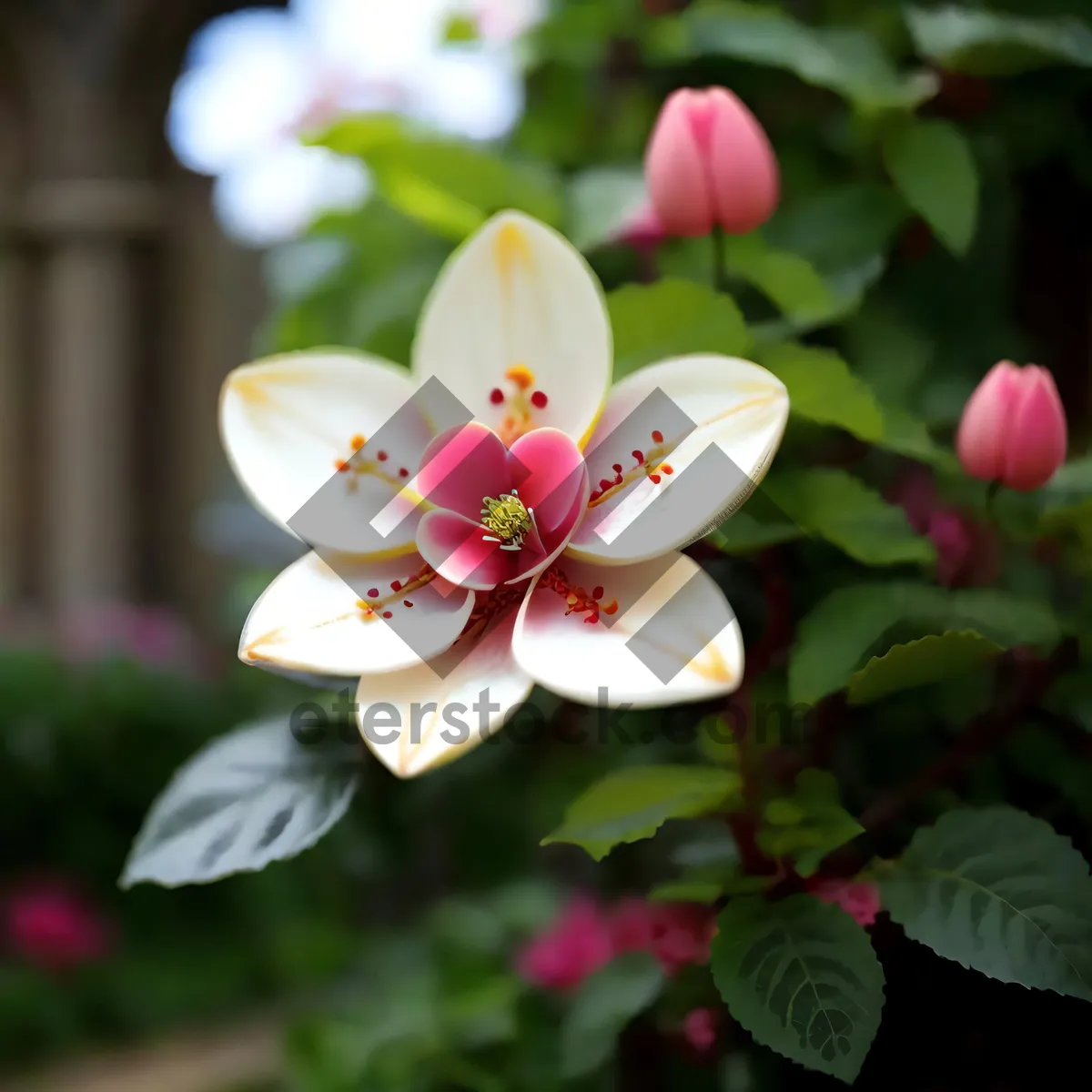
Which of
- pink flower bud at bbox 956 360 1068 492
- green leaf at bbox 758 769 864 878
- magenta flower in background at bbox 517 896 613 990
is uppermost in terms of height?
pink flower bud at bbox 956 360 1068 492

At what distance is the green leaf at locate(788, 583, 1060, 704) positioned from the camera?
0.99 ft

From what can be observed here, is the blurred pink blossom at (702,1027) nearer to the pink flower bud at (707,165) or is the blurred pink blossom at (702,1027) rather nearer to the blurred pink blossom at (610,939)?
the blurred pink blossom at (610,939)

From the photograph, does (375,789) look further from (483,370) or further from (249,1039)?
(249,1039)

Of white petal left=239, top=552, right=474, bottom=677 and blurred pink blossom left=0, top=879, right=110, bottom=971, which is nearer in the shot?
white petal left=239, top=552, right=474, bottom=677

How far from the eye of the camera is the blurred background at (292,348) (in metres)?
0.42

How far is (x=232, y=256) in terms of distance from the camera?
6.08 ft

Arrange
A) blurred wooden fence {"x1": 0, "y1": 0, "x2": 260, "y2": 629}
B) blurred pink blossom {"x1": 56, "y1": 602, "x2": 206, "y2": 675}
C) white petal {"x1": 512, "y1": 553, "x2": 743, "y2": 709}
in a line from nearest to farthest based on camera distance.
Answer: white petal {"x1": 512, "y1": 553, "x2": 743, "y2": 709}
blurred pink blossom {"x1": 56, "y1": 602, "x2": 206, "y2": 675}
blurred wooden fence {"x1": 0, "y1": 0, "x2": 260, "y2": 629}

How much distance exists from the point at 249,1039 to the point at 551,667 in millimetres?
1196

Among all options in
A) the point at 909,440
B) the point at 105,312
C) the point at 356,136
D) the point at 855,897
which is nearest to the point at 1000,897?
the point at 855,897

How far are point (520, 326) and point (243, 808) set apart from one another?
0.19 m

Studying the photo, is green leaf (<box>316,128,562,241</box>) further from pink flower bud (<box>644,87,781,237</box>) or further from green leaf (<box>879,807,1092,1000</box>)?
green leaf (<box>879,807,1092,1000</box>)

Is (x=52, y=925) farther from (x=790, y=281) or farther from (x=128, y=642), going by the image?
(x=790, y=281)

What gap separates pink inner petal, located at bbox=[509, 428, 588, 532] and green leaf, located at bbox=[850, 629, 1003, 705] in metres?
0.10

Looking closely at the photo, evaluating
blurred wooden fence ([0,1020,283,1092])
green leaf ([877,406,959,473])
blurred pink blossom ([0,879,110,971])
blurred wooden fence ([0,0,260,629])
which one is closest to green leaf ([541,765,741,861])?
green leaf ([877,406,959,473])
